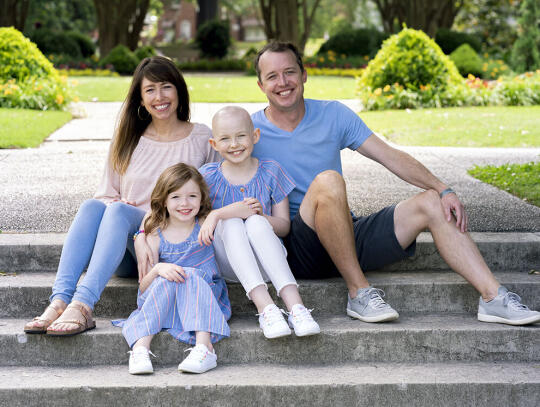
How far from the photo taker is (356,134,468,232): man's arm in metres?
3.47

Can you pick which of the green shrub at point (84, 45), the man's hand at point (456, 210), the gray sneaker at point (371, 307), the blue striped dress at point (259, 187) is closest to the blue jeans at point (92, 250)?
the blue striped dress at point (259, 187)

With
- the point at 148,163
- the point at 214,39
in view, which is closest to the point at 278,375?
the point at 148,163

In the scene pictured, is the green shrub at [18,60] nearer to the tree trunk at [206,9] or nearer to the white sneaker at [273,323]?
the white sneaker at [273,323]

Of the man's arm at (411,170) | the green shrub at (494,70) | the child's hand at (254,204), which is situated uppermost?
the man's arm at (411,170)

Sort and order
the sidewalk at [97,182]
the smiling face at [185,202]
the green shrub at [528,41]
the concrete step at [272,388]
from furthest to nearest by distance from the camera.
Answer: the green shrub at [528,41]
the sidewalk at [97,182]
the smiling face at [185,202]
the concrete step at [272,388]

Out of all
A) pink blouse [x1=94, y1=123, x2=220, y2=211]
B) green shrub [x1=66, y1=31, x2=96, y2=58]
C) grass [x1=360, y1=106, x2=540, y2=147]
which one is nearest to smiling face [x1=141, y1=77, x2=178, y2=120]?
pink blouse [x1=94, y1=123, x2=220, y2=211]

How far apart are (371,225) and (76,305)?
1512 mm

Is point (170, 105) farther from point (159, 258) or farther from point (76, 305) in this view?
point (76, 305)

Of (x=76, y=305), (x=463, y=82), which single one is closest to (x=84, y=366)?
(x=76, y=305)

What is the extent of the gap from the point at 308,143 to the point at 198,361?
131cm

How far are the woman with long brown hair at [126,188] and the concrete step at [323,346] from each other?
13 centimetres

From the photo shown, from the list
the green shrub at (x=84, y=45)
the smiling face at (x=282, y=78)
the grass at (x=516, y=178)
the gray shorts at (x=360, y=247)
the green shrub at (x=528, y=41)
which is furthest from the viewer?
the green shrub at (x=84, y=45)

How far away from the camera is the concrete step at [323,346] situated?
11.0ft

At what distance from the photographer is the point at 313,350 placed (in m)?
3.37
